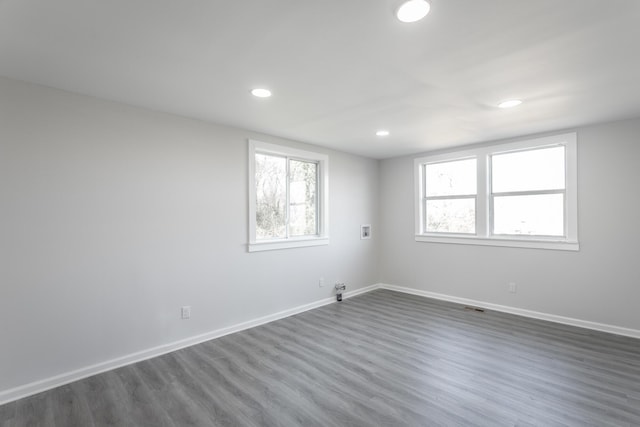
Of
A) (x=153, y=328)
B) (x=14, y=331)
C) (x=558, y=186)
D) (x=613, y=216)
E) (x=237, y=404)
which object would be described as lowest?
(x=237, y=404)

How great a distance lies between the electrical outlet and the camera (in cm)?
328

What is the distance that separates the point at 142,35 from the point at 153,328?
2598 millimetres

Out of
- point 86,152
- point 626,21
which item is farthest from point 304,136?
point 626,21

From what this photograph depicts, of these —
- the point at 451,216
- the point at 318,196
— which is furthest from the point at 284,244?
the point at 451,216

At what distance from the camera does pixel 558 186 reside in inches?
158

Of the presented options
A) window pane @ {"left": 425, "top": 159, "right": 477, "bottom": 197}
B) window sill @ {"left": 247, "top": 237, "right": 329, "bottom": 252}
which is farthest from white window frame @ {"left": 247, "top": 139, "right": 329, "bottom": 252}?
window pane @ {"left": 425, "top": 159, "right": 477, "bottom": 197}

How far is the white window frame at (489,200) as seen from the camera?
152 inches

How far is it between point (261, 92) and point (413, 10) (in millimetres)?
1471

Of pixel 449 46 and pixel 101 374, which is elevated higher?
pixel 449 46

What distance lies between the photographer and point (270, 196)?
4238mm

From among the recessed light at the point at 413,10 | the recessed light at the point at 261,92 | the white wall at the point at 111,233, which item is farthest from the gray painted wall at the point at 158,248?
the recessed light at the point at 413,10

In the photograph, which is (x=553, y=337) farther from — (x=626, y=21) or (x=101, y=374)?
(x=101, y=374)

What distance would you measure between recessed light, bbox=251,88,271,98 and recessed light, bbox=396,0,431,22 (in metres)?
1.33

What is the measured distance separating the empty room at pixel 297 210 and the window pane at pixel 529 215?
0.03 m
